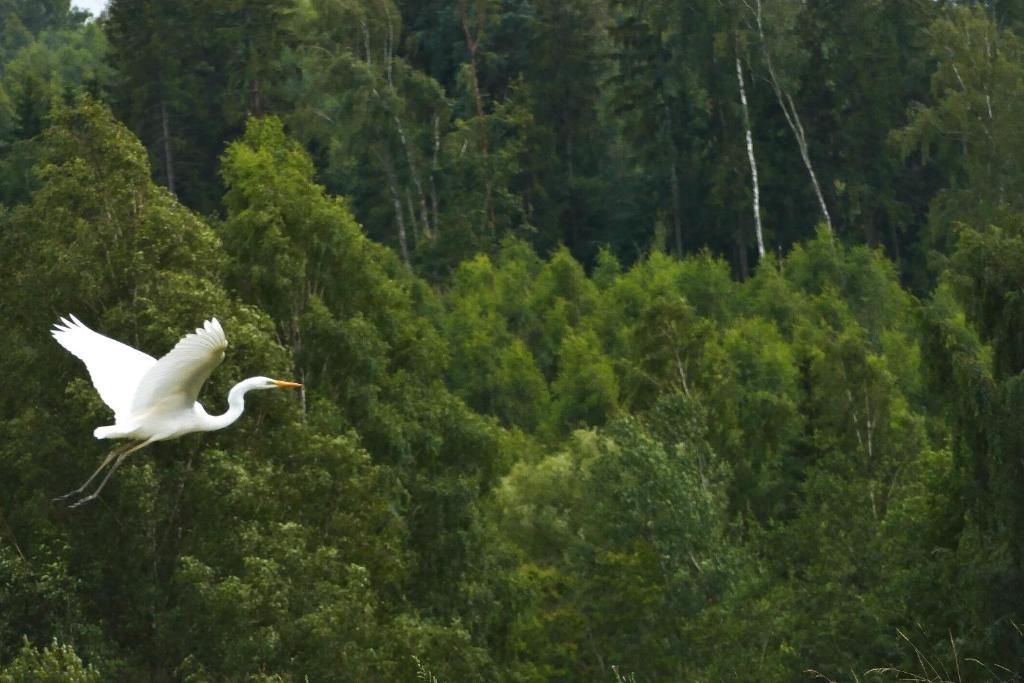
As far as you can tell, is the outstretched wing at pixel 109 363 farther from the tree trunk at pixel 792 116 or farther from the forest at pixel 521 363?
the tree trunk at pixel 792 116

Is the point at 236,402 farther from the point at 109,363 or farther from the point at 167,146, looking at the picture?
the point at 167,146

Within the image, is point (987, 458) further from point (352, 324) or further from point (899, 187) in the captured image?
point (899, 187)

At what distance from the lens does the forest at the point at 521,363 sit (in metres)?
26.8

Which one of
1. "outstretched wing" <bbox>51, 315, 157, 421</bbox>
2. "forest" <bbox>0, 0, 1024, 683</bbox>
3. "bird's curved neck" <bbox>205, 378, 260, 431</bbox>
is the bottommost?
"forest" <bbox>0, 0, 1024, 683</bbox>

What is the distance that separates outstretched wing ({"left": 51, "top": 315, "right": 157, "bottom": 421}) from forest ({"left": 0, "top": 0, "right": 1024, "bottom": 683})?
12.8 feet

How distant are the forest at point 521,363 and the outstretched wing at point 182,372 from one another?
412 cm

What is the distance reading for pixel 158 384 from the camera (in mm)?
16016

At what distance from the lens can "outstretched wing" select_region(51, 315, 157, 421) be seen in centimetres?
1712

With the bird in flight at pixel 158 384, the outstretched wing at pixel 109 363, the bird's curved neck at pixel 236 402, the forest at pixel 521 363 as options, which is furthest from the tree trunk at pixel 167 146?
the bird's curved neck at pixel 236 402

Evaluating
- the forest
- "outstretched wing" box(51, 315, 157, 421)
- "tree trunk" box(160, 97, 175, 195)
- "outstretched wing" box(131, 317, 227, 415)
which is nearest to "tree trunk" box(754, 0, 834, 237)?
the forest

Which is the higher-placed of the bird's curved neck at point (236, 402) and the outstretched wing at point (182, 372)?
the outstretched wing at point (182, 372)

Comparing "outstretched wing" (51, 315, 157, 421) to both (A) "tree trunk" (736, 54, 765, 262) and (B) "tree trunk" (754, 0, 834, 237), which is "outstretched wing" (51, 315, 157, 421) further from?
(B) "tree trunk" (754, 0, 834, 237)

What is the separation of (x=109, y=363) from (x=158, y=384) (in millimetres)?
1498

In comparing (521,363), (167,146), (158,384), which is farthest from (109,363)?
(167,146)
